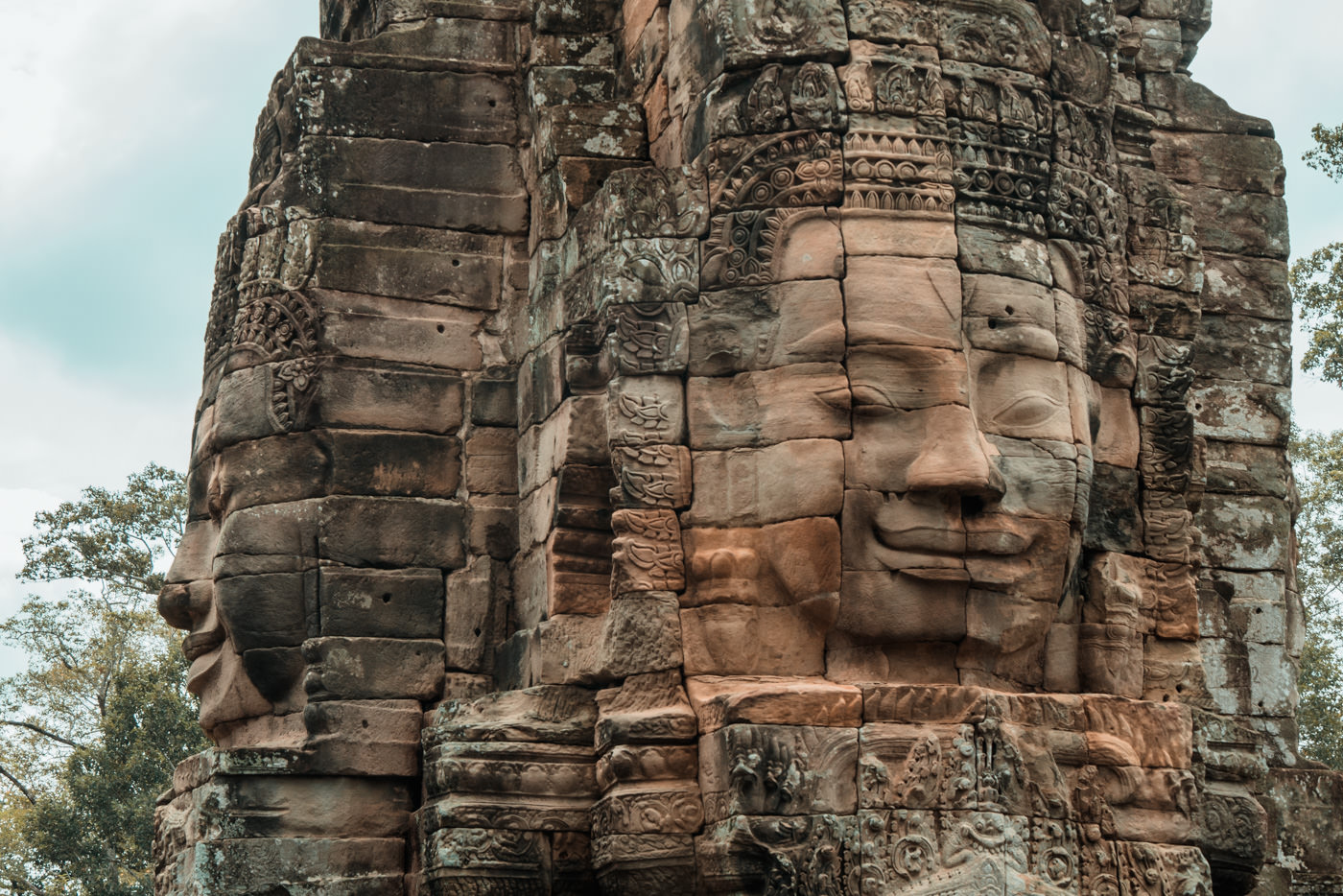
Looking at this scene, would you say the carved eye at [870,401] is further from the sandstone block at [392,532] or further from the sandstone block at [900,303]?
the sandstone block at [392,532]

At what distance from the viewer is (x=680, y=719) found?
340 inches

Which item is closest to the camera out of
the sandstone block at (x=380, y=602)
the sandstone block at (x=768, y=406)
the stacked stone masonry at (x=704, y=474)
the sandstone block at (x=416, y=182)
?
the stacked stone masonry at (x=704, y=474)

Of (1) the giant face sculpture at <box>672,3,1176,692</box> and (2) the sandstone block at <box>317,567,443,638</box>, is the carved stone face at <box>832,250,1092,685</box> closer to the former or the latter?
(1) the giant face sculpture at <box>672,3,1176,692</box>

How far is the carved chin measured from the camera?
10.4m

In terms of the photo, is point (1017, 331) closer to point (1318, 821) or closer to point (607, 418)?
A: point (607, 418)

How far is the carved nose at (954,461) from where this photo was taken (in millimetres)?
8719

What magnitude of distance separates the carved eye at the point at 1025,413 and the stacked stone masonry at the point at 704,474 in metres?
0.02

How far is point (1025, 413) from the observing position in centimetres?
919

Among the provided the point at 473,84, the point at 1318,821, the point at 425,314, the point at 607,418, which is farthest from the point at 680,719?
the point at 1318,821

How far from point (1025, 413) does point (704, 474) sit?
1587mm

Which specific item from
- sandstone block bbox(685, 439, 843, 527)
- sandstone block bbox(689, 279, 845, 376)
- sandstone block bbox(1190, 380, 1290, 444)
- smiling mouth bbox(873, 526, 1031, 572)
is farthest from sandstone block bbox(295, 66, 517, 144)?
sandstone block bbox(1190, 380, 1290, 444)

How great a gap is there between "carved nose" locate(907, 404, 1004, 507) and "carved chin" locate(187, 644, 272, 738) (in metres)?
3.96

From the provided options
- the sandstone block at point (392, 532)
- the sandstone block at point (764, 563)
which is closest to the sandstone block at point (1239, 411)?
the sandstone block at point (764, 563)

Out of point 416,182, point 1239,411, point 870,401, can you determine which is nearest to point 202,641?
point 416,182
